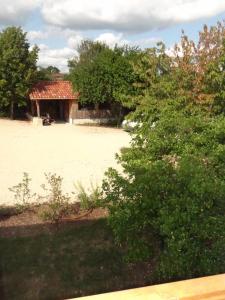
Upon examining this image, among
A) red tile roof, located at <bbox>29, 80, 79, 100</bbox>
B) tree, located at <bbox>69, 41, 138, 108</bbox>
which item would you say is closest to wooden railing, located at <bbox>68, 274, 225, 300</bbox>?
tree, located at <bbox>69, 41, 138, 108</bbox>

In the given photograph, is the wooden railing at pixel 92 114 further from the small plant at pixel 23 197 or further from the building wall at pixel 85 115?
the small plant at pixel 23 197

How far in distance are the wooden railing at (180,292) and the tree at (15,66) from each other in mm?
30220

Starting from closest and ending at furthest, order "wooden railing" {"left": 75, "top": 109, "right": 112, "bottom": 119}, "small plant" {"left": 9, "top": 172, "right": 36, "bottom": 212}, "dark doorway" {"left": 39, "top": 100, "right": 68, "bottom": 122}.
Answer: "small plant" {"left": 9, "top": 172, "right": 36, "bottom": 212} < "wooden railing" {"left": 75, "top": 109, "right": 112, "bottom": 119} < "dark doorway" {"left": 39, "top": 100, "right": 68, "bottom": 122}

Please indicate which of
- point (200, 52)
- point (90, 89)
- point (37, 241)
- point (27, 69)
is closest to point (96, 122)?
point (90, 89)

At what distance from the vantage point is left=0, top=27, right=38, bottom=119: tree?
3094 centimetres

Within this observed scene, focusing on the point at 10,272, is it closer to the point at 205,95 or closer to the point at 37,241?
the point at 37,241

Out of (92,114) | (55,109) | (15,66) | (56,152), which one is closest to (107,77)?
(92,114)

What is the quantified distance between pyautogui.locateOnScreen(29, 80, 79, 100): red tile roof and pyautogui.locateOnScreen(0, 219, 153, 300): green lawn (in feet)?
85.4

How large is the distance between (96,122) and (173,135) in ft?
89.3

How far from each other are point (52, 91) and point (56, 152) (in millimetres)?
15757

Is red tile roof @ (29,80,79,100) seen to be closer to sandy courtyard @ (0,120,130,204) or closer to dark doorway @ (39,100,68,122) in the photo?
dark doorway @ (39,100,68,122)

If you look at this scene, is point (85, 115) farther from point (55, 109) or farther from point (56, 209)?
point (56, 209)

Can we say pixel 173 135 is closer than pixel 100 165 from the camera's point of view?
Yes

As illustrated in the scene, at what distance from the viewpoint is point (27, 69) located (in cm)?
3206
